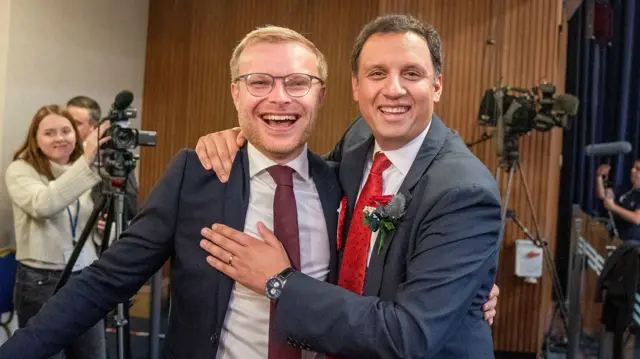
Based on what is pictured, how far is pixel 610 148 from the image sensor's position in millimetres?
3068

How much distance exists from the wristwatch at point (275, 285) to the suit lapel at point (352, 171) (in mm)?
276

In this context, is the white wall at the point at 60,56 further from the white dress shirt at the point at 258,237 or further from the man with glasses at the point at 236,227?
the white dress shirt at the point at 258,237

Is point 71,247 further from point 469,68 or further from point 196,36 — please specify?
point 469,68

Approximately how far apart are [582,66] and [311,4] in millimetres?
1958

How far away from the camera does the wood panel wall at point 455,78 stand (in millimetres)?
4359

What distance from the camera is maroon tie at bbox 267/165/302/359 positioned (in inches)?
55.1

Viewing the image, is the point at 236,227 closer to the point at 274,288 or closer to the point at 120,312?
the point at 274,288

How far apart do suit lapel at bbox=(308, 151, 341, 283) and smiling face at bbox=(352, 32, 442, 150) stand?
0.67 ft

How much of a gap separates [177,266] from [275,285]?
11.1 inches

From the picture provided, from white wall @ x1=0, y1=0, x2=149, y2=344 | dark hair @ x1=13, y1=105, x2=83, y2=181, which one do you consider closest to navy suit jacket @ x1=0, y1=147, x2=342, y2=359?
dark hair @ x1=13, y1=105, x2=83, y2=181

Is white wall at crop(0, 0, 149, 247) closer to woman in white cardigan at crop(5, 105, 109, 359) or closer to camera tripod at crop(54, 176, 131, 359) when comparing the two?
woman in white cardigan at crop(5, 105, 109, 359)

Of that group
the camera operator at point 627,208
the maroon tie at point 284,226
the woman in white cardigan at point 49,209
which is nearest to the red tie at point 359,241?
the maroon tie at point 284,226

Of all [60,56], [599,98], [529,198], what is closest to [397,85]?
[599,98]

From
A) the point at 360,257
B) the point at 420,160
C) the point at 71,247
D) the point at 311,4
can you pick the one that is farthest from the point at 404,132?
the point at 311,4
